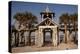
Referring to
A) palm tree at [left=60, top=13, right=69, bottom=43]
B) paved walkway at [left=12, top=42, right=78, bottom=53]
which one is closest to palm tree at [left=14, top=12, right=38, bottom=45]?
paved walkway at [left=12, top=42, right=78, bottom=53]

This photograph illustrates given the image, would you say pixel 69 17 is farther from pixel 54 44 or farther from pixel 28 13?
pixel 28 13

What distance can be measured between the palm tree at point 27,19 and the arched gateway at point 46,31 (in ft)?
0.27

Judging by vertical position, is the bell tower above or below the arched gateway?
above

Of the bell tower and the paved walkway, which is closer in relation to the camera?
the paved walkway

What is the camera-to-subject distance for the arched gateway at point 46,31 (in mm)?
2228

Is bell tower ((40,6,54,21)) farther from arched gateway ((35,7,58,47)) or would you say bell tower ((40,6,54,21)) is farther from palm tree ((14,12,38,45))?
palm tree ((14,12,38,45))

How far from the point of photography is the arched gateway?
7.31 feet

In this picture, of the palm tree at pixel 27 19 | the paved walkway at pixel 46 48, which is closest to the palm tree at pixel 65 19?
the paved walkway at pixel 46 48

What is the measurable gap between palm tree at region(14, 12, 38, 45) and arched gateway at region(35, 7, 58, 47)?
0.27 ft

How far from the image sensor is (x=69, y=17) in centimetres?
237

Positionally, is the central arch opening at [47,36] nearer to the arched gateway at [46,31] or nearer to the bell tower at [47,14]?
the arched gateway at [46,31]

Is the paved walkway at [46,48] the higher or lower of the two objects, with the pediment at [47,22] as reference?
lower

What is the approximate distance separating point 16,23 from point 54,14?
1.61ft

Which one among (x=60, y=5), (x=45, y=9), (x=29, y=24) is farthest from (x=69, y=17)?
(x=29, y=24)
